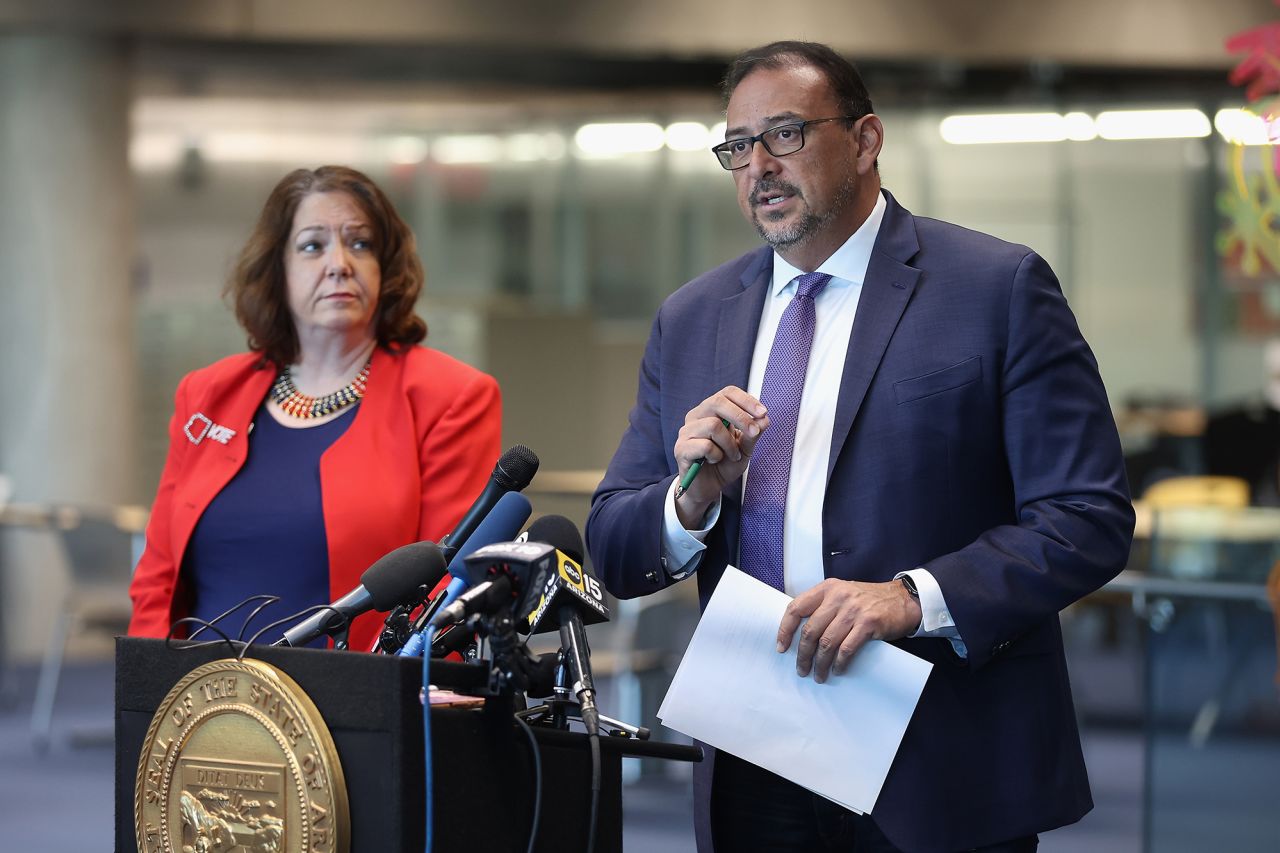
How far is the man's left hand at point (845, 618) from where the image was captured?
170cm

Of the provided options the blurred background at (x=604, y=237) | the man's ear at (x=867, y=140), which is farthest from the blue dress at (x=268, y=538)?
the blurred background at (x=604, y=237)

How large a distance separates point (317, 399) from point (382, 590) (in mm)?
999

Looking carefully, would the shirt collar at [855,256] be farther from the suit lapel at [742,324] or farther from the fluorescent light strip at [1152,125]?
the fluorescent light strip at [1152,125]

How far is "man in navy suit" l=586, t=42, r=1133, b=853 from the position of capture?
5.71 ft

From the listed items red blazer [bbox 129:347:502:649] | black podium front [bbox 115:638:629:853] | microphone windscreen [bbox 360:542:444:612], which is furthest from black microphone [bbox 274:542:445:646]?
red blazer [bbox 129:347:502:649]

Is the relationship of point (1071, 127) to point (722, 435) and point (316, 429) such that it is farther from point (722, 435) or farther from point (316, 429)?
point (722, 435)

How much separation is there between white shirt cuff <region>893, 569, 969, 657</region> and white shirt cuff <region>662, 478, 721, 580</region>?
0.84 feet

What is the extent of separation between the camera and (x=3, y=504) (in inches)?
324

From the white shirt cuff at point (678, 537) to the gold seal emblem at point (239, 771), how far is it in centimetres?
53

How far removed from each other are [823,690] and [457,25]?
711cm

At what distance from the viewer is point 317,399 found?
263cm

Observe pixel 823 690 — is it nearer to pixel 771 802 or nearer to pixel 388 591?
pixel 771 802

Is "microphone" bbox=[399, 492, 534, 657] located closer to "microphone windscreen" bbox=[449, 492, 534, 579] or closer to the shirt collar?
"microphone windscreen" bbox=[449, 492, 534, 579]

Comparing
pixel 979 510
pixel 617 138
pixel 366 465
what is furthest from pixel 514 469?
pixel 617 138
